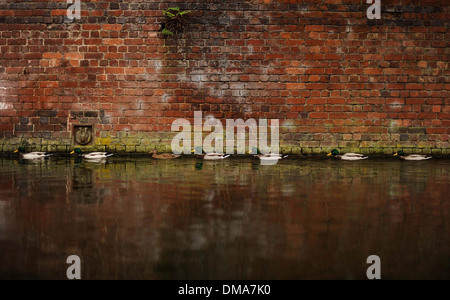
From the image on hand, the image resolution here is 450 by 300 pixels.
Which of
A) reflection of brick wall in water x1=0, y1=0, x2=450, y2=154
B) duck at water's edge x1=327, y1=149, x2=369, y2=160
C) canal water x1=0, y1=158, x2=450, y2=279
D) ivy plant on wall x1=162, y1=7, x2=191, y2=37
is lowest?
canal water x1=0, y1=158, x2=450, y2=279

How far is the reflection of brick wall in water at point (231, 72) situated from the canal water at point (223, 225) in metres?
3.28

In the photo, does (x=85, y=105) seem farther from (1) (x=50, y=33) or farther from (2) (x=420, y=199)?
(2) (x=420, y=199)

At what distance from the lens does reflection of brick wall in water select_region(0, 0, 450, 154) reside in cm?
1114

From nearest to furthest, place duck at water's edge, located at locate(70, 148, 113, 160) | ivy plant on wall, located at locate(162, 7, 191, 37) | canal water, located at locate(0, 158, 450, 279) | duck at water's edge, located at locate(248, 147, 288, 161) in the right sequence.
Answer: canal water, located at locate(0, 158, 450, 279)
duck at water's edge, located at locate(70, 148, 113, 160)
duck at water's edge, located at locate(248, 147, 288, 161)
ivy plant on wall, located at locate(162, 7, 191, 37)

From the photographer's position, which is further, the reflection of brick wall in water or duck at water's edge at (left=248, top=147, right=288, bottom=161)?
the reflection of brick wall in water

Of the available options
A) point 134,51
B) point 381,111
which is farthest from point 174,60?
point 381,111

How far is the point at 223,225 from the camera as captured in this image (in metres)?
4.38

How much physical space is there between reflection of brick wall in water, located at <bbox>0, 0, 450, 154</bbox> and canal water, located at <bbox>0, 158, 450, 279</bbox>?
3.28 meters

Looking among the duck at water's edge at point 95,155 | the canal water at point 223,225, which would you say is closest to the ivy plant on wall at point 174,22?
the duck at water's edge at point 95,155

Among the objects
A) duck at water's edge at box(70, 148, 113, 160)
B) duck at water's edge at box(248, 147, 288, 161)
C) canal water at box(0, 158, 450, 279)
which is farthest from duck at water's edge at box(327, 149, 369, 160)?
duck at water's edge at box(70, 148, 113, 160)

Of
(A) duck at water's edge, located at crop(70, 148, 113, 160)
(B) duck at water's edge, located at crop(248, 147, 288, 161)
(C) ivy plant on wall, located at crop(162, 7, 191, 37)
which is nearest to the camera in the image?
(A) duck at water's edge, located at crop(70, 148, 113, 160)

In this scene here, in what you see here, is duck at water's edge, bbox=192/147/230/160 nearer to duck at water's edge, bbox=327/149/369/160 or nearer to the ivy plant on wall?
duck at water's edge, bbox=327/149/369/160

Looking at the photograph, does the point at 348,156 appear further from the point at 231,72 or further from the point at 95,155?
the point at 95,155

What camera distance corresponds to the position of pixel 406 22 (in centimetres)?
1112
